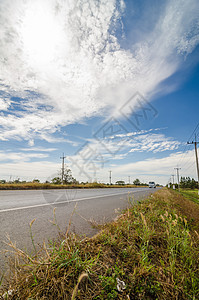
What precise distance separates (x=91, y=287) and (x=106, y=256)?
46 centimetres

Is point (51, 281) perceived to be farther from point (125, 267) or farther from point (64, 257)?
point (125, 267)

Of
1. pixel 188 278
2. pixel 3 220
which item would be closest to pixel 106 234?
pixel 188 278

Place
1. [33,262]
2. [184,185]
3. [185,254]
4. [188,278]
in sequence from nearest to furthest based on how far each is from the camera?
[33,262] < [188,278] < [185,254] < [184,185]

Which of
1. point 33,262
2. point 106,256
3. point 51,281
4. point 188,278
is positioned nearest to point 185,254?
point 188,278

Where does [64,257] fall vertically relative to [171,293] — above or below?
above

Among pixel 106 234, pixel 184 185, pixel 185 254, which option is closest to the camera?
pixel 185 254

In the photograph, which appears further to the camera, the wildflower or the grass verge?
the wildflower

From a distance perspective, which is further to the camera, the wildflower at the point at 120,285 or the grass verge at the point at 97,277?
the wildflower at the point at 120,285

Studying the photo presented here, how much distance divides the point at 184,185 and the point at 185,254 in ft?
421

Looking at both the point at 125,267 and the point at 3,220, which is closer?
the point at 125,267

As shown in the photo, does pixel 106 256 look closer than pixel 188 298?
No

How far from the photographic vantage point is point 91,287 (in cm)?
146

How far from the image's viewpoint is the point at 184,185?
372 feet

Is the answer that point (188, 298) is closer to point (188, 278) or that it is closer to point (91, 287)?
point (188, 278)
